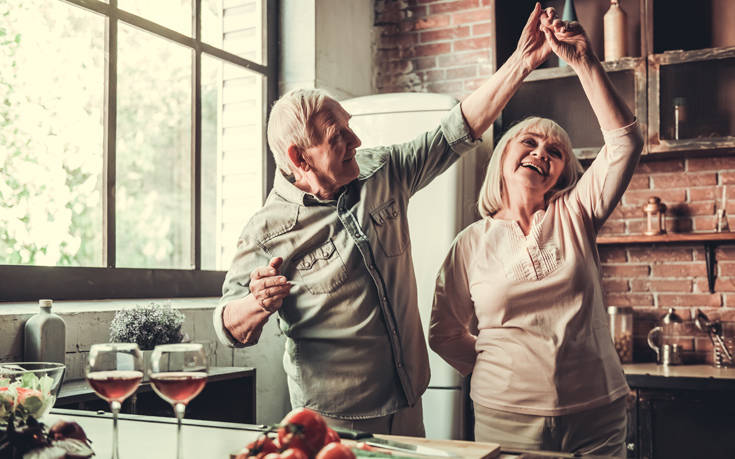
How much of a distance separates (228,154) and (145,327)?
1293mm

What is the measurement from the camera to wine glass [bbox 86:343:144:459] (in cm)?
109

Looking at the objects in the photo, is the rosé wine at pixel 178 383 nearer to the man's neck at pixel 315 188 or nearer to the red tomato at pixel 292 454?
the red tomato at pixel 292 454

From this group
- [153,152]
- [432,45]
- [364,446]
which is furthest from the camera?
[432,45]

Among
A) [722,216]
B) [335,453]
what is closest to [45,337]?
[335,453]

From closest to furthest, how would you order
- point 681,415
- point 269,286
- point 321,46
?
point 269,286
point 681,415
point 321,46

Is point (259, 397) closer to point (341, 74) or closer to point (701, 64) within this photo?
point (341, 74)

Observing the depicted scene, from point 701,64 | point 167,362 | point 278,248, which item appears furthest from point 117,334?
point 701,64

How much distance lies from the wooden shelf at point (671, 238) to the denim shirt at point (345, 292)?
5.02 ft

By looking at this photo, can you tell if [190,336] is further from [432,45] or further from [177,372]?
[432,45]

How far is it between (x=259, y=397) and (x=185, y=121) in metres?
1.21

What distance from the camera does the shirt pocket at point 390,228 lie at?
73.4 inches

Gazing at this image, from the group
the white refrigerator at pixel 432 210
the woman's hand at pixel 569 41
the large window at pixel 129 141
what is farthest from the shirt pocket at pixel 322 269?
the white refrigerator at pixel 432 210

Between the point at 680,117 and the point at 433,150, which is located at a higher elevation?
the point at 680,117

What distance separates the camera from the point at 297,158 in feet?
6.01
